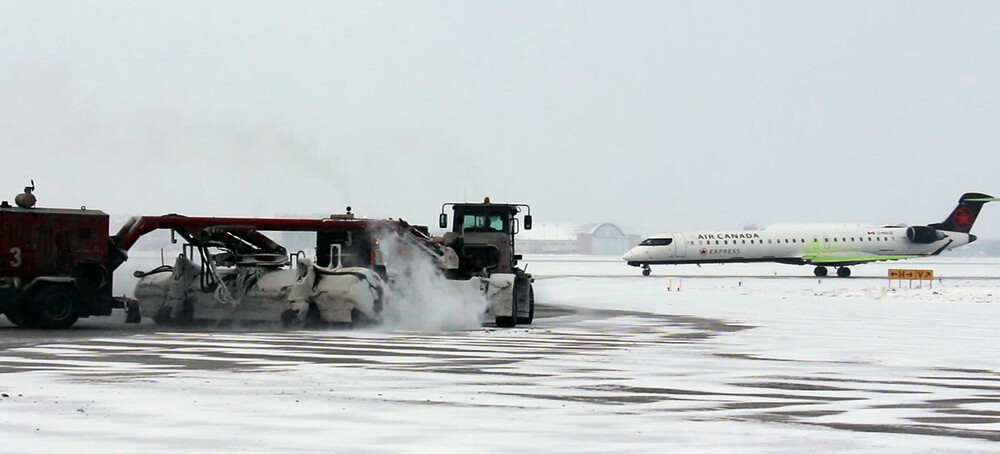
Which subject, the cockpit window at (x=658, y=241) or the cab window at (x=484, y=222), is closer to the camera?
the cab window at (x=484, y=222)

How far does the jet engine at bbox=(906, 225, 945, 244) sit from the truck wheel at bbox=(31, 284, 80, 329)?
57.4m

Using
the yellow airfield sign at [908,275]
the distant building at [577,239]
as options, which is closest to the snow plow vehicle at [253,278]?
the yellow airfield sign at [908,275]

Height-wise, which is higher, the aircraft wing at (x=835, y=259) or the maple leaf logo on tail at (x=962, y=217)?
the maple leaf logo on tail at (x=962, y=217)

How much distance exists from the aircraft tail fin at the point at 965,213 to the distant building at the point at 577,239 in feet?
368

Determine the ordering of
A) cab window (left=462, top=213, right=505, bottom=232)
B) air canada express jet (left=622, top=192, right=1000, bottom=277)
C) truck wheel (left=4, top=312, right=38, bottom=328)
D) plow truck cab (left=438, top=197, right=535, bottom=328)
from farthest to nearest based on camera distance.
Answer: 1. air canada express jet (left=622, top=192, right=1000, bottom=277)
2. cab window (left=462, top=213, right=505, bottom=232)
3. plow truck cab (left=438, top=197, right=535, bottom=328)
4. truck wheel (left=4, top=312, right=38, bottom=328)

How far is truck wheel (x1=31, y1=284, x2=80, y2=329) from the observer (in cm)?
2183

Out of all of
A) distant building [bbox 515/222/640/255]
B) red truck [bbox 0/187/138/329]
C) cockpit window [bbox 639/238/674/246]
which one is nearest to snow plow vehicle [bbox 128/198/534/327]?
red truck [bbox 0/187/138/329]

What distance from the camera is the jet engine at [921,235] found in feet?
228

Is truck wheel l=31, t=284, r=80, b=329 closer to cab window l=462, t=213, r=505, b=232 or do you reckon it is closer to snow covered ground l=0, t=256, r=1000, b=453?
snow covered ground l=0, t=256, r=1000, b=453

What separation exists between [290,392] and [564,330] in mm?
12011

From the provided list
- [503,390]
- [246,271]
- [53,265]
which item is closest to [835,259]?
[246,271]

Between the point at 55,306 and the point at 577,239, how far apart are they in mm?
169669

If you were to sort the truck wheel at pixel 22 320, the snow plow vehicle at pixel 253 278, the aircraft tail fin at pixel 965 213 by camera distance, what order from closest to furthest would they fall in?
1. the truck wheel at pixel 22 320
2. the snow plow vehicle at pixel 253 278
3. the aircraft tail fin at pixel 965 213

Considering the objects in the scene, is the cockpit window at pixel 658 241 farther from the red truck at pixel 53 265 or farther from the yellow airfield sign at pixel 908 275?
the red truck at pixel 53 265
